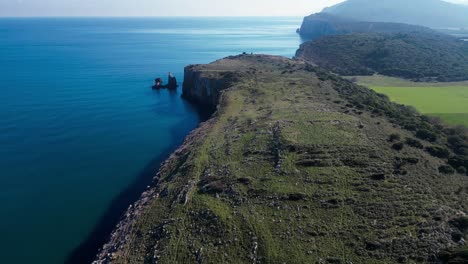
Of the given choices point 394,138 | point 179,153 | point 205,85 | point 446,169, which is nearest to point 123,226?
point 179,153

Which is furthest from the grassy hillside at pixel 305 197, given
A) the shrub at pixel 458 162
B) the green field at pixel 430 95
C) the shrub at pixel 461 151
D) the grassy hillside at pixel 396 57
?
the grassy hillside at pixel 396 57

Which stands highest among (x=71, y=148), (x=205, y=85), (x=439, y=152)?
(x=439, y=152)

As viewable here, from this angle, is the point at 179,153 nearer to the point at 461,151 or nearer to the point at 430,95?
the point at 461,151

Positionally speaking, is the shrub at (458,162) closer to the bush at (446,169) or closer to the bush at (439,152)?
the bush at (439,152)

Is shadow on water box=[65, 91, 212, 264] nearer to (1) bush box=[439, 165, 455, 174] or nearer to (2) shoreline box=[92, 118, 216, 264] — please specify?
(2) shoreline box=[92, 118, 216, 264]

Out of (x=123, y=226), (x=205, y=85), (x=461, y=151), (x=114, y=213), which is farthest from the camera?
(x=205, y=85)

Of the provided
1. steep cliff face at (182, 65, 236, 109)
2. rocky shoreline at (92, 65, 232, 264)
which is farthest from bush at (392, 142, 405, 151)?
steep cliff face at (182, 65, 236, 109)
